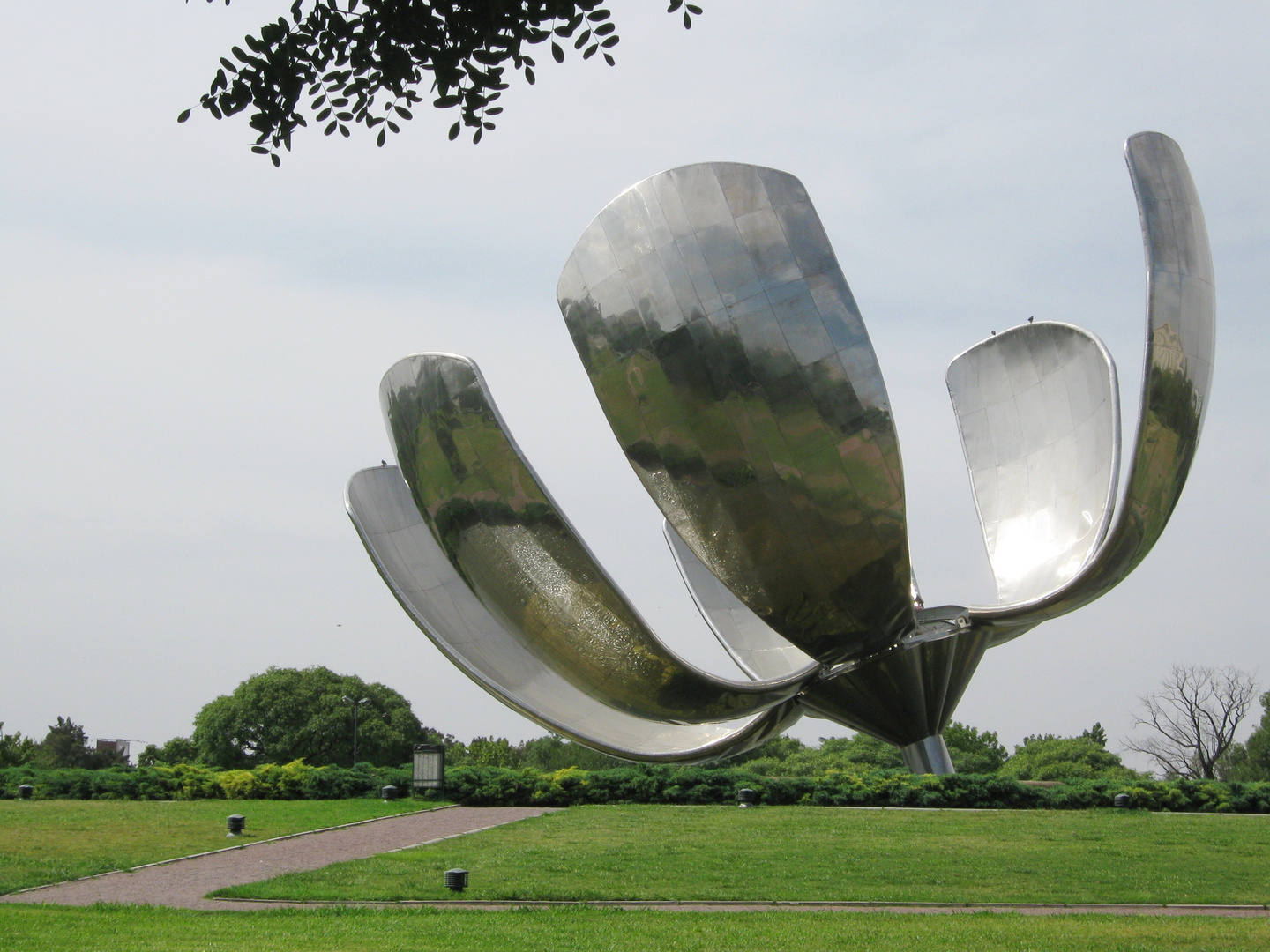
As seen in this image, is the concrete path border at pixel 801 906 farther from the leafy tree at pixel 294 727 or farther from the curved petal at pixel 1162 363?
the leafy tree at pixel 294 727

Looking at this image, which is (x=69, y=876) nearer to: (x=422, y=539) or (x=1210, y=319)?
(x=422, y=539)

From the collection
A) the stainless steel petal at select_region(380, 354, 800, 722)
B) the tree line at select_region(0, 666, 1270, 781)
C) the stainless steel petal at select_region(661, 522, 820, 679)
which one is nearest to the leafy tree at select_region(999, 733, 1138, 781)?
the tree line at select_region(0, 666, 1270, 781)

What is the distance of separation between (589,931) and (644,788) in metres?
12.8

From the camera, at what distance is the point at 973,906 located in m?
11.4

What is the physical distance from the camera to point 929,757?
882 centimetres

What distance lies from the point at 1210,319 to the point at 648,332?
364cm

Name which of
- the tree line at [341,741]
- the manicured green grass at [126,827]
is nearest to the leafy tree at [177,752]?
the tree line at [341,741]

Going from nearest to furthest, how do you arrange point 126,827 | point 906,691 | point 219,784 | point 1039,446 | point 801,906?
point 906,691 < point 1039,446 < point 801,906 < point 126,827 < point 219,784

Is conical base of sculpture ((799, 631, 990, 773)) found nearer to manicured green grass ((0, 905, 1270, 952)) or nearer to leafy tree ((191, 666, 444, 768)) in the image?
manicured green grass ((0, 905, 1270, 952))

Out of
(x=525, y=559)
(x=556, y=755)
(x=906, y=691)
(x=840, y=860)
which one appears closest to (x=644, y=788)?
(x=840, y=860)

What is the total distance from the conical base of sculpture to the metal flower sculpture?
0.02 meters

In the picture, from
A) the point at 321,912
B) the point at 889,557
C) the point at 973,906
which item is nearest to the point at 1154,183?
the point at 889,557

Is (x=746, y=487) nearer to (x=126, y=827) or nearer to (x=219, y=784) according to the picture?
(x=126, y=827)

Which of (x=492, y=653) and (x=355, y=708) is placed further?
(x=355, y=708)
